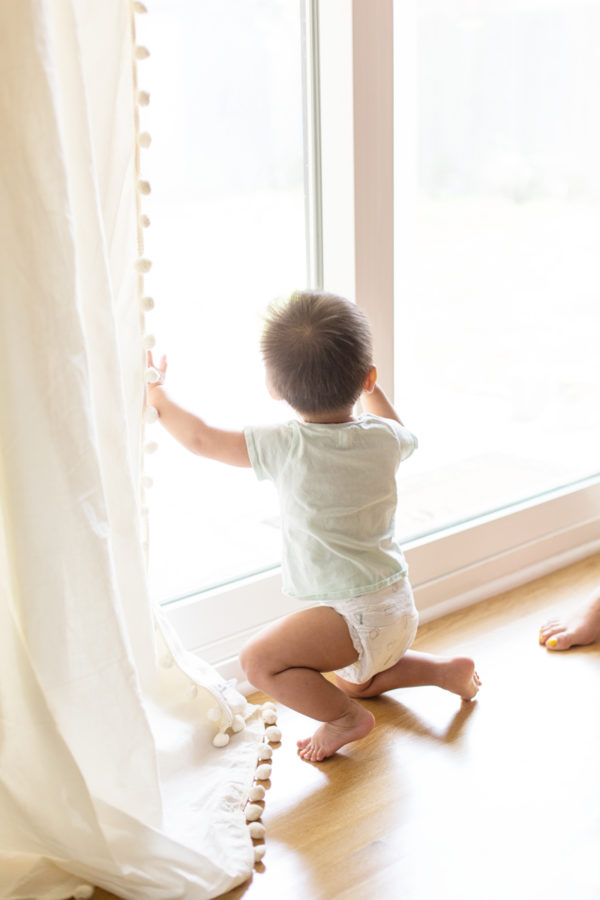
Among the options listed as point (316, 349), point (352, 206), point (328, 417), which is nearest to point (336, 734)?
point (328, 417)

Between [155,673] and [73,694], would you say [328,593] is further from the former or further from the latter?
[73,694]

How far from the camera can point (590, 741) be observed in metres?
1.47

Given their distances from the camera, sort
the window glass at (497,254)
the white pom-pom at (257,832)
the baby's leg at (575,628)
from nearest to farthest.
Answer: the white pom-pom at (257,832), the baby's leg at (575,628), the window glass at (497,254)

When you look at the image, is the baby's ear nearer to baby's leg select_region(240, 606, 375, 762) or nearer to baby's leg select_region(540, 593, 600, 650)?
baby's leg select_region(240, 606, 375, 762)

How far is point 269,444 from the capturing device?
139cm

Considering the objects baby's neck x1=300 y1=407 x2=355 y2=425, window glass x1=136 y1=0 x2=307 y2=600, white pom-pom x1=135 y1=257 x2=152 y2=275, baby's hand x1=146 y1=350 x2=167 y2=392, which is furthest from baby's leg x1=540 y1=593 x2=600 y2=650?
white pom-pom x1=135 y1=257 x2=152 y2=275

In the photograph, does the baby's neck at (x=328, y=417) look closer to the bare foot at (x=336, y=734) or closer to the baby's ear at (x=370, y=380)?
the baby's ear at (x=370, y=380)

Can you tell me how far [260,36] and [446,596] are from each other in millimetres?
1089

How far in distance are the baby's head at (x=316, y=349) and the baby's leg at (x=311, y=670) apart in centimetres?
33

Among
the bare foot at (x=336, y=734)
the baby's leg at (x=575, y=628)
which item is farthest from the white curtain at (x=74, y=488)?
Answer: the baby's leg at (x=575, y=628)

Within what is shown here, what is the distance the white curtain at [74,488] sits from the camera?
3.19ft

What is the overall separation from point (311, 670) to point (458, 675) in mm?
274

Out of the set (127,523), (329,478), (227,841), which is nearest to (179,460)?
(329,478)

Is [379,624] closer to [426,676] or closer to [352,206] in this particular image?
[426,676]
